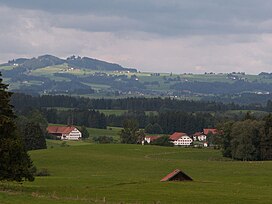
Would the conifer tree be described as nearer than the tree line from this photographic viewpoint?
Yes

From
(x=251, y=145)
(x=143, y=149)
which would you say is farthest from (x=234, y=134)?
(x=143, y=149)

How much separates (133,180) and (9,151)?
24.9 m

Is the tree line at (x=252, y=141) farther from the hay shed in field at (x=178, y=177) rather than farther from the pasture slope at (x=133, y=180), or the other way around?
the hay shed in field at (x=178, y=177)

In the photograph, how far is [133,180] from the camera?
73.0 meters

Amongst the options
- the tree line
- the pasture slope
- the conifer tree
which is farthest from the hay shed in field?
the tree line

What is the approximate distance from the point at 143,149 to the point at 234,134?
25008 mm

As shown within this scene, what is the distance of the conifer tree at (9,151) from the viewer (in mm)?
50938

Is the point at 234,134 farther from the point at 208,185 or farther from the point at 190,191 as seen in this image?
the point at 190,191

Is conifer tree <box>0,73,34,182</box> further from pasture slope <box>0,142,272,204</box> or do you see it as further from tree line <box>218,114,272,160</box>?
tree line <box>218,114,272,160</box>

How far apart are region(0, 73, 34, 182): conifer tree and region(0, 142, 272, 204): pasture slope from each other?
1.54 metres

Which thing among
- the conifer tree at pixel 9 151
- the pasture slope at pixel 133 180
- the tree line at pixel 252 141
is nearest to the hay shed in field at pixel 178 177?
the pasture slope at pixel 133 180

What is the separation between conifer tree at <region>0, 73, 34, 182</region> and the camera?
5094 cm

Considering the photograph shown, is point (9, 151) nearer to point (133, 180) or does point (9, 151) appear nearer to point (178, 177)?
point (133, 180)

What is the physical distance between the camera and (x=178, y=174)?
2884 inches
